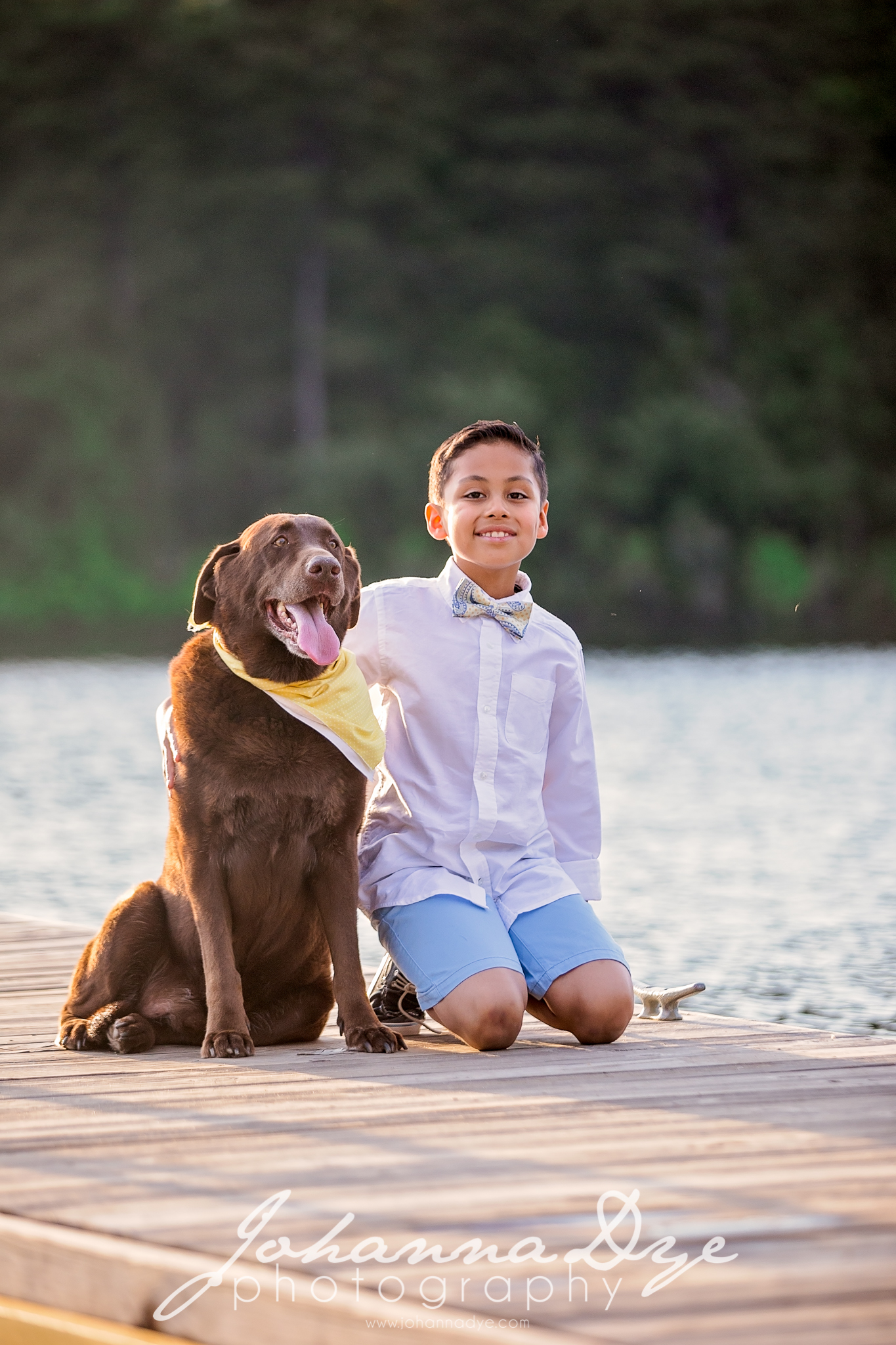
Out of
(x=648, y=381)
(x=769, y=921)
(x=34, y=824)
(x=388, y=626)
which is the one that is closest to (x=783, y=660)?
(x=648, y=381)

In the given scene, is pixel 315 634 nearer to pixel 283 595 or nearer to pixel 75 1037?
pixel 283 595

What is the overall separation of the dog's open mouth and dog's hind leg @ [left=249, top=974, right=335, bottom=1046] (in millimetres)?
718

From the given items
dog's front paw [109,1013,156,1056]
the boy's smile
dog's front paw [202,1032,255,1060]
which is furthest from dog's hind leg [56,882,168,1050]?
the boy's smile

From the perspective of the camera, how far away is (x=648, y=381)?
3053 centimetres

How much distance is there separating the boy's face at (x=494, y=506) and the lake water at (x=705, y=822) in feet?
8.39

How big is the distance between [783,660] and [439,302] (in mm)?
11729

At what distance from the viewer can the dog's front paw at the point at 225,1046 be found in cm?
330

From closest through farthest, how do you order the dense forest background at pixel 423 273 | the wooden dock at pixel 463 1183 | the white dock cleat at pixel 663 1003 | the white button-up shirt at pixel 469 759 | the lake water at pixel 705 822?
the wooden dock at pixel 463 1183
the white button-up shirt at pixel 469 759
the white dock cleat at pixel 663 1003
the lake water at pixel 705 822
the dense forest background at pixel 423 273

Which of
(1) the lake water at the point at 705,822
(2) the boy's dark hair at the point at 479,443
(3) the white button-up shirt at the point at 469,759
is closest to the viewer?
(3) the white button-up shirt at the point at 469,759

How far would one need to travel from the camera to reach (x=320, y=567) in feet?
10.6

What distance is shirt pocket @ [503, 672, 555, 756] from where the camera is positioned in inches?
146

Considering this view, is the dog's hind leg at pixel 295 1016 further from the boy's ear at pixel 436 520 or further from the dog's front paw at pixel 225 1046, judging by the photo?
the boy's ear at pixel 436 520

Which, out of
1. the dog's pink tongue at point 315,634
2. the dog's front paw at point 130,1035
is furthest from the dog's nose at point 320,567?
the dog's front paw at point 130,1035

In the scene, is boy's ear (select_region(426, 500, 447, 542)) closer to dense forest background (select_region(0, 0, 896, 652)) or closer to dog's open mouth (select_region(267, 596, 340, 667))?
dog's open mouth (select_region(267, 596, 340, 667))
